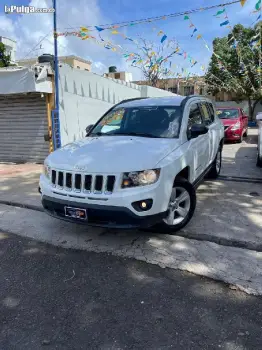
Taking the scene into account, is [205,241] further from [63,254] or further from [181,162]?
[63,254]

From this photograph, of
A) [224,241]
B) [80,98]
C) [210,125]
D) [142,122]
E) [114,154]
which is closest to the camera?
[114,154]

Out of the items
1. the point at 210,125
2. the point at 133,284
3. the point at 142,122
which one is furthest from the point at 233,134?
the point at 133,284

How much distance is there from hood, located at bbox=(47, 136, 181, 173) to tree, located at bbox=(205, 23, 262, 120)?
23035mm

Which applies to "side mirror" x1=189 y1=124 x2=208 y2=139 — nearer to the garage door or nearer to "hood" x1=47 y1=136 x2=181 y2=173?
"hood" x1=47 y1=136 x2=181 y2=173

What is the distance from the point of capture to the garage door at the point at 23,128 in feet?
32.6

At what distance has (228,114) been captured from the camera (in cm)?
1390

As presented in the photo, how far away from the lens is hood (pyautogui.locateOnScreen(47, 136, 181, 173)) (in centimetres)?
347

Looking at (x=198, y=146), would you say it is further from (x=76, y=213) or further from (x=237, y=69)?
(x=237, y=69)

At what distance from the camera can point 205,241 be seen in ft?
13.2

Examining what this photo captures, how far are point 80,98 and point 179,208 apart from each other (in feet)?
24.7

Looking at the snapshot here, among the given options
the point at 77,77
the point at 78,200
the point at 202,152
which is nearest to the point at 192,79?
the point at 77,77

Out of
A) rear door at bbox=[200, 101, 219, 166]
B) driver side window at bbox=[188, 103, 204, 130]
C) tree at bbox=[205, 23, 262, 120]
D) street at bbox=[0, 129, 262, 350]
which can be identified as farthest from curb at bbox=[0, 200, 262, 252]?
tree at bbox=[205, 23, 262, 120]

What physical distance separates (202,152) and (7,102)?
7.78 metres

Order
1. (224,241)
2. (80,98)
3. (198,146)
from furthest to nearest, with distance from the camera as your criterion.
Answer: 1. (80,98)
2. (198,146)
3. (224,241)
